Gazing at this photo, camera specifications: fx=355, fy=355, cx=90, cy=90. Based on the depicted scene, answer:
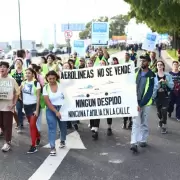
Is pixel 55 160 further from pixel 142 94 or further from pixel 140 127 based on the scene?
pixel 142 94

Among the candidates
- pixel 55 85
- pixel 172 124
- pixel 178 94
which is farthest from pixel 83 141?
pixel 178 94

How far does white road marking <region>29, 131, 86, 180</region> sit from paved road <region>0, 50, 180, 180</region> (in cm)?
8

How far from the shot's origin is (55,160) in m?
6.16

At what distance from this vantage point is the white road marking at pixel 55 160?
5473mm

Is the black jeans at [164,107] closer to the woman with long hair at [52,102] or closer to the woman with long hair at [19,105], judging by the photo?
the woman with long hair at [52,102]

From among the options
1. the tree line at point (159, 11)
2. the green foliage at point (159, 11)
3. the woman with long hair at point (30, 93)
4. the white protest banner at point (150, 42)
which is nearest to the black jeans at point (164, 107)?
the woman with long hair at point (30, 93)

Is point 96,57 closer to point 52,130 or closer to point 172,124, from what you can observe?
point 172,124

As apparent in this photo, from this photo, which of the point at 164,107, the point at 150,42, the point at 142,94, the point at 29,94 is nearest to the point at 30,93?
the point at 29,94

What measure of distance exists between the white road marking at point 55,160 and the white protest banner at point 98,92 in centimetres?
62

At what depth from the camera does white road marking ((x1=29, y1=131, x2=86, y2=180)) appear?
18.0 feet

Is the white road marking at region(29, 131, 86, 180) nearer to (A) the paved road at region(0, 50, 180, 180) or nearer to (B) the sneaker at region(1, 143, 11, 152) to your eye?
(A) the paved road at region(0, 50, 180, 180)

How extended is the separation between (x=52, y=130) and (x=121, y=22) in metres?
116

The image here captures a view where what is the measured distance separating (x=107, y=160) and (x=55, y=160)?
903 millimetres

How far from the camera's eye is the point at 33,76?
705 cm
